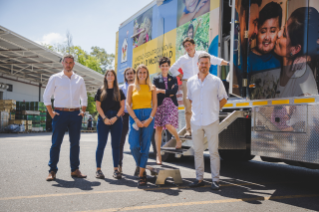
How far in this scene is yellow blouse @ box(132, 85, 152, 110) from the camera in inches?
178

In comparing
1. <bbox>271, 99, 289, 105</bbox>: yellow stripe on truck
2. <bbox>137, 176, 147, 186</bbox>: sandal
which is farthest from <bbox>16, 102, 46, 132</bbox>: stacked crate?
<bbox>271, 99, 289, 105</bbox>: yellow stripe on truck

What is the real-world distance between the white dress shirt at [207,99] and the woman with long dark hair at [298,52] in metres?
0.85

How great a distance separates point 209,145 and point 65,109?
91.4 inches

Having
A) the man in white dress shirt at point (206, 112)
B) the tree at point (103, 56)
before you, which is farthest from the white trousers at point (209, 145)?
the tree at point (103, 56)

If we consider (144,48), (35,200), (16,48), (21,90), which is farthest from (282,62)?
(21,90)

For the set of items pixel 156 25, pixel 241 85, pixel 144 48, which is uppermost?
pixel 156 25

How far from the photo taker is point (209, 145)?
14.1 ft

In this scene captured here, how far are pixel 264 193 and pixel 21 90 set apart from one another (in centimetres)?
2336

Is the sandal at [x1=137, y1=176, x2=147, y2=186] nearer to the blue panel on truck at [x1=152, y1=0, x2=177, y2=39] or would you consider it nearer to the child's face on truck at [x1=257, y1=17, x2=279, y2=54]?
the child's face on truck at [x1=257, y1=17, x2=279, y2=54]

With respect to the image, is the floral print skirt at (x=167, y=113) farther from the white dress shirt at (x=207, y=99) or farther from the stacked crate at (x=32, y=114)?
the stacked crate at (x=32, y=114)

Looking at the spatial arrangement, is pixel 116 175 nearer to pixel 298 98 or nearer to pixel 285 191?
pixel 285 191

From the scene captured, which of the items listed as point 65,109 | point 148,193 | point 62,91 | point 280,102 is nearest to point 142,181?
point 148,193

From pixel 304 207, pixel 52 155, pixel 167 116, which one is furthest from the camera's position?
pixel 167 116

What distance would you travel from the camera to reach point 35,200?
3406mm
